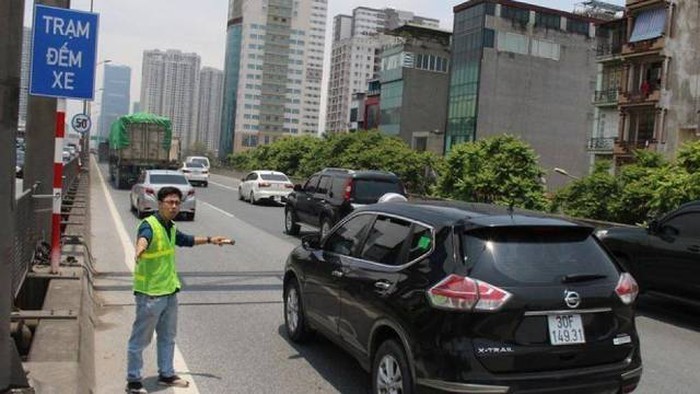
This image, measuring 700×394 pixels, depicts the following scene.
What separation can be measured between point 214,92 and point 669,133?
144150 mm

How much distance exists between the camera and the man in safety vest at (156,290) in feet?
17.8

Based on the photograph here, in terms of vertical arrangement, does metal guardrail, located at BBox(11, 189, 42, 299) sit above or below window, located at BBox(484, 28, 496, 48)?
below

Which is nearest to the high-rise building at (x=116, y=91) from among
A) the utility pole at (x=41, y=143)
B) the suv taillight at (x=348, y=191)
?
the suv taillight at (x=348, y=191)

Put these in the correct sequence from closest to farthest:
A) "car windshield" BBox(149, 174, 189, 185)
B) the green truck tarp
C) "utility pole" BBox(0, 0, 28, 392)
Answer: "utility pole" BBox(0, 0, 28, 392)
"car windshield" BBox(149, 174, 189, 185)
the green truck tarp

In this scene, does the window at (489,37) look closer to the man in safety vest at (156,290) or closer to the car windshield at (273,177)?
the car windshield at (273,177)

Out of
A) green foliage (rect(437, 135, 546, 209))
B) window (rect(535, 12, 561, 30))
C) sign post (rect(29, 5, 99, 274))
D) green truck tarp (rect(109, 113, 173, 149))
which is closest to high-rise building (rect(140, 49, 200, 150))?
window (rect(535, 12, 561, 30))

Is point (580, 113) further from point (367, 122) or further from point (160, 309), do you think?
point (160, 309)

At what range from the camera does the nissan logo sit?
458 cm

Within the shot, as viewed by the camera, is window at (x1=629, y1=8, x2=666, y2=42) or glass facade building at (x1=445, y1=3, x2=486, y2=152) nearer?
window at (x1=629, y1=8, x2=666, y2=42)

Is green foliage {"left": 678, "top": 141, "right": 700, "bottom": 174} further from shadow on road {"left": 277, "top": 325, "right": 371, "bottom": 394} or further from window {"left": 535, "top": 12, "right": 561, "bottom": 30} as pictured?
window {"left": 535, "top": 12, "right": 561, "bottom": 30}

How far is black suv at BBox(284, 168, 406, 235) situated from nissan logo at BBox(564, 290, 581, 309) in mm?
10194

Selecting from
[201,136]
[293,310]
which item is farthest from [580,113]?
[201,136]

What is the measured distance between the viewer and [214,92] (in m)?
178

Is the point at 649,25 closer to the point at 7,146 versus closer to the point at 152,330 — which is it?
the point at 152,330
